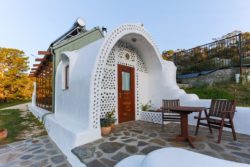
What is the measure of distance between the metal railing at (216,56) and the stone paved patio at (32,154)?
9.14 metres

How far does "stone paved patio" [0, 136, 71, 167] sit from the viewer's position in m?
3.46

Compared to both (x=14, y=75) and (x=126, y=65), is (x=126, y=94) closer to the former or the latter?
(x=126, y=65)

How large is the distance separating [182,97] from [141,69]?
7.32ft

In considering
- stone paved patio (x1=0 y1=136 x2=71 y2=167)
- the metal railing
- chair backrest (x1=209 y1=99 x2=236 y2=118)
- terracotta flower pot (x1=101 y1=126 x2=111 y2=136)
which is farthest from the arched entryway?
the metal railing

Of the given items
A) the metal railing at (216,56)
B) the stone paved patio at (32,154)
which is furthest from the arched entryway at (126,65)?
the metal railing at (216,56)

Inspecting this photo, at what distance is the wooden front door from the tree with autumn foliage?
636 inches

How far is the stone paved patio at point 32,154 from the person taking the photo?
3.46 metres

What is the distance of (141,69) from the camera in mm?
7090

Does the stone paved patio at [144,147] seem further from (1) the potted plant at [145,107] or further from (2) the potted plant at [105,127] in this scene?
(1) the potted plant at [145,107]

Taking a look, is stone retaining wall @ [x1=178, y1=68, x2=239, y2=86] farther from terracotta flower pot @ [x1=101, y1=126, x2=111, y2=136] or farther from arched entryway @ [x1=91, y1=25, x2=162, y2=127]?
terracotta flower pot @ [x1=101, y1=126, x2=111, y2=136]

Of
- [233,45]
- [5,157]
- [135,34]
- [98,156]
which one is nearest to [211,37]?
[233,45]

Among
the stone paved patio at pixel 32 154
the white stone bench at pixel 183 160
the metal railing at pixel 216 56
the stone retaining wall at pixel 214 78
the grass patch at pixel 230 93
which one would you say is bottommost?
the stone paved patio at pixel 32 154

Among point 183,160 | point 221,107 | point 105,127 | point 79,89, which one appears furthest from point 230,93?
point 183,160

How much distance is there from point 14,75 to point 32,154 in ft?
55.9
